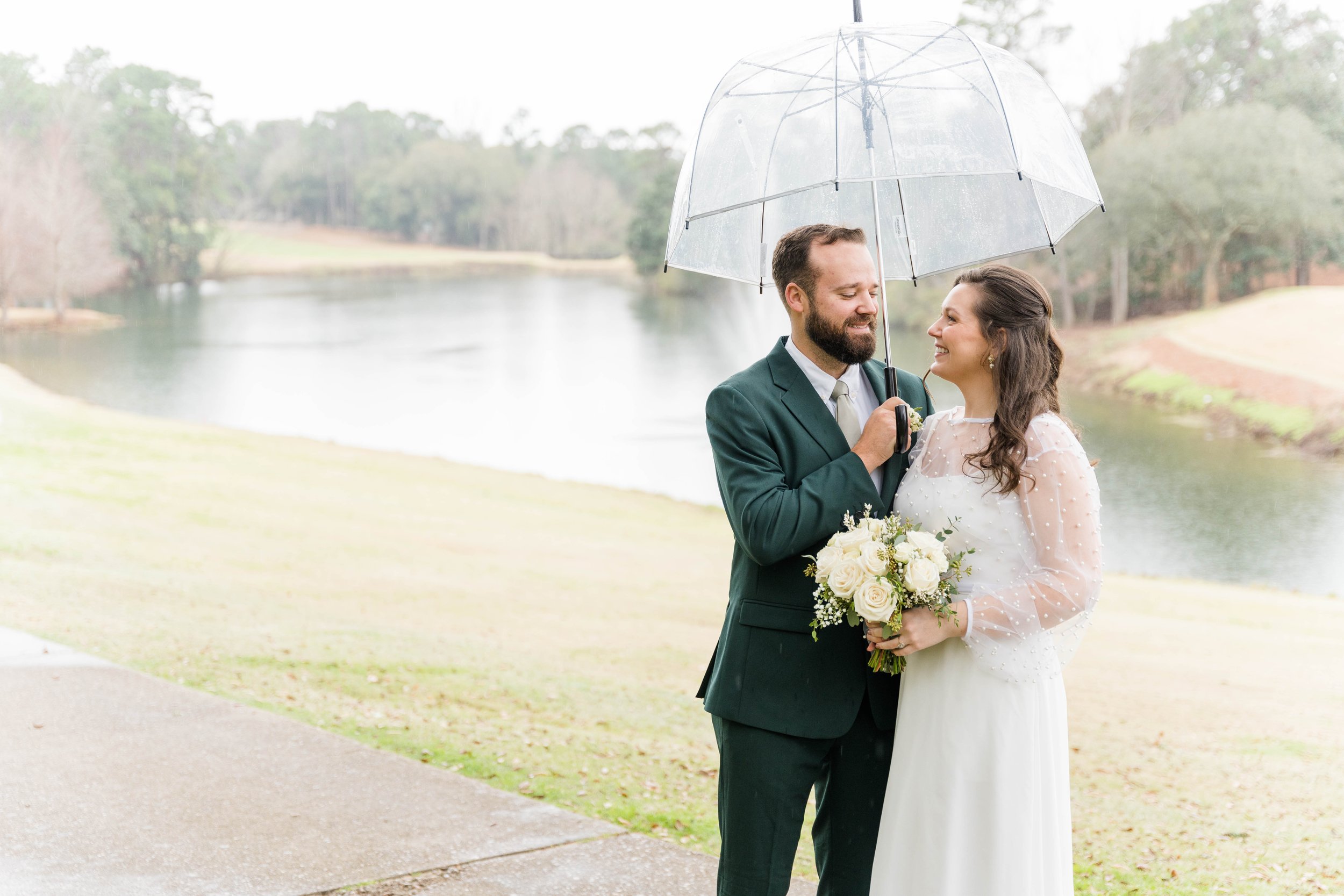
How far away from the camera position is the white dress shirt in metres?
2.71

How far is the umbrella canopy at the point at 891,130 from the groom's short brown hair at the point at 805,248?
0.14 meters

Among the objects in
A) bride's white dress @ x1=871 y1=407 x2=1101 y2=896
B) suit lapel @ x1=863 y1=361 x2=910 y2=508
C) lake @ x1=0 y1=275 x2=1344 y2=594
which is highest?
suit lapel @ x1=863 y1=361 x2=910 y2=508

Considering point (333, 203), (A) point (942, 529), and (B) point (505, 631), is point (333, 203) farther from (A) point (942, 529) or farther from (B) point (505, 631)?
(A) point (942, 529)

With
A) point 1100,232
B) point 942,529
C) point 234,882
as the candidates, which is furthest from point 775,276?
point 1100,232

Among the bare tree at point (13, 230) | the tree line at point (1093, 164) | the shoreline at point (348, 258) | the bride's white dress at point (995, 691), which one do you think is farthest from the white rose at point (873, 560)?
the shoreline at point (348, 258)

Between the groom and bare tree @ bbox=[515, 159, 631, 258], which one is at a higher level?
bare tree @ bbox=[515, 159, 631, 258]

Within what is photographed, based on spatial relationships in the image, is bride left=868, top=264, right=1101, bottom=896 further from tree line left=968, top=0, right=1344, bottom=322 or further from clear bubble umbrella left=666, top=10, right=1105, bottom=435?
tree line left=968, top=0, right=1344, bottom=322

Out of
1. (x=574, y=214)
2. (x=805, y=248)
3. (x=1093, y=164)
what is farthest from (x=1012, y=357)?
(x=574, y=214)

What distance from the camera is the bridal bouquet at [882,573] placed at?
93.8 inches

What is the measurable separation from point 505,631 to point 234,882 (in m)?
6.30

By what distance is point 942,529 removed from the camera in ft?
8.34

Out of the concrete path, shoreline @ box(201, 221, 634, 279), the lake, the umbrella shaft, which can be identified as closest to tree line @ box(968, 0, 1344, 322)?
the lake

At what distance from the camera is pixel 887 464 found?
2.72 m

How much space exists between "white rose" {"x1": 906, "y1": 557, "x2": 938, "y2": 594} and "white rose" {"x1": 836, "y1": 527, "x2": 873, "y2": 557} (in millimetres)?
103
